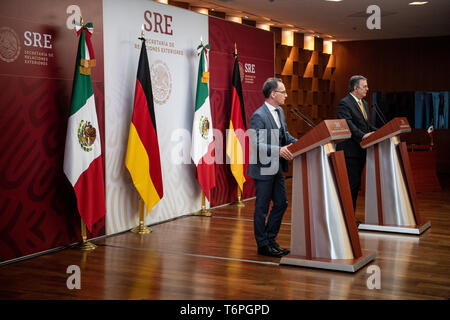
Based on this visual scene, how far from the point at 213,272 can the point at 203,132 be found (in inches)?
107

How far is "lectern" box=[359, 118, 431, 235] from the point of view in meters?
5.72

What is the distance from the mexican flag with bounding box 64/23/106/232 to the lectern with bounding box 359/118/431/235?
9.17 ft

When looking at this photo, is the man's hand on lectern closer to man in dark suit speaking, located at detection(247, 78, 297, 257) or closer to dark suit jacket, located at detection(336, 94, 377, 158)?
man in dark suit speaking, located at detection(247, 78, 297, 257)

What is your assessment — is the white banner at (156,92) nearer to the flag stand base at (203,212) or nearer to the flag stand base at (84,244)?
the flag stand base at (203,212)

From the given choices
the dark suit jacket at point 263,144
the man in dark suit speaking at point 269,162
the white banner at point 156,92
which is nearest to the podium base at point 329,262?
the man in dark suit speaking at point 269,162

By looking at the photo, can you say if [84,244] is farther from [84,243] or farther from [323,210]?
[323,210]

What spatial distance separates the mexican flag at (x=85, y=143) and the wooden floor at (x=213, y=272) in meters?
0.47

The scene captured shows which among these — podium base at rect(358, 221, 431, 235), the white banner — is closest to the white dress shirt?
the white banner

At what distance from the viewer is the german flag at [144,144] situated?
5477 millimetres

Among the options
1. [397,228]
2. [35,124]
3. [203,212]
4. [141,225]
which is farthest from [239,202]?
[35,124]

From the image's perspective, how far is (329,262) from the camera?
4180 mm

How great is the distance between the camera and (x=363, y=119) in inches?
230

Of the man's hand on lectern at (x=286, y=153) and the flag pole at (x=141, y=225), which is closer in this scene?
the man's hand on lectern at (x=286, y=153)
